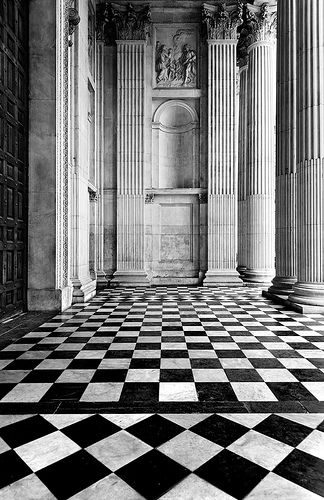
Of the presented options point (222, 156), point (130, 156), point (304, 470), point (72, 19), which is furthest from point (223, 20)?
point (304, 470)

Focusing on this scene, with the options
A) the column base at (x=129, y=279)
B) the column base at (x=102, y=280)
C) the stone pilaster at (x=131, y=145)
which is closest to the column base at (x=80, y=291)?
the column base at (x=102, y=280)

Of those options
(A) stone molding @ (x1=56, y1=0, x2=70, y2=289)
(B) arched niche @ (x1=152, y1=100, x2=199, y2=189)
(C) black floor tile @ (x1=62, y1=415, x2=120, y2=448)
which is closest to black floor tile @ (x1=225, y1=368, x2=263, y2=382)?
(C) black floor tile @ (x1=62, y1=415, x2=120, y2=448)

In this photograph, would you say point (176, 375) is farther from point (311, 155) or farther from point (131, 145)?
point (131, 145)

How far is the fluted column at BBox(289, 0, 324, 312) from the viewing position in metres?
6.58

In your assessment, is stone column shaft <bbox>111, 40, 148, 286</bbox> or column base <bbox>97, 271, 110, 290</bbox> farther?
stone column shaft <bbox>111, 40, 148, 286</bbox>

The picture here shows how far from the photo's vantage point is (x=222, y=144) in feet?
39.1

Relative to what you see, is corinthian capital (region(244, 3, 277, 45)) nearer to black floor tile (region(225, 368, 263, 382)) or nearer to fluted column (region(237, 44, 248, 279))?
fluted column (region(237, 44, 248, 279))

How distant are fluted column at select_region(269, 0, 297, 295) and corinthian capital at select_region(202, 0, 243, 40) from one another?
3.92 m

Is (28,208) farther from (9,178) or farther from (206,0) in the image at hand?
(206,0)

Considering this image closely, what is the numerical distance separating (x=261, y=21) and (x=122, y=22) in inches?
188

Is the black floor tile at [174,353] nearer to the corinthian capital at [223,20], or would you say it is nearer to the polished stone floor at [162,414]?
the polished stone floor at [162,414]

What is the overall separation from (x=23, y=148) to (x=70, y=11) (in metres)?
3.36

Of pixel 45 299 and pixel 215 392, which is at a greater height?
pixel 45 299

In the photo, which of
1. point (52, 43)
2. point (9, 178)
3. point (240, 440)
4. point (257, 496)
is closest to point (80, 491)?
point (257, 496)
